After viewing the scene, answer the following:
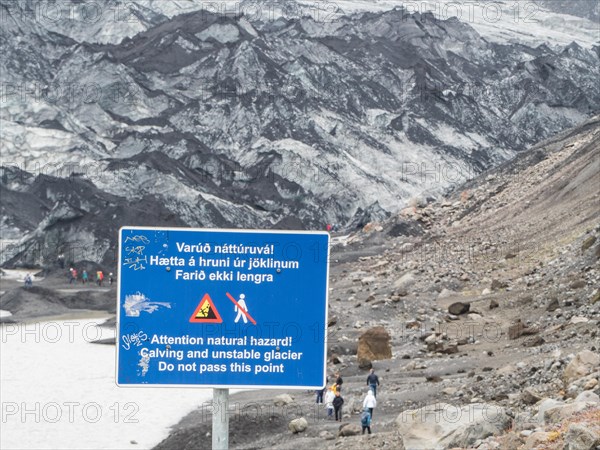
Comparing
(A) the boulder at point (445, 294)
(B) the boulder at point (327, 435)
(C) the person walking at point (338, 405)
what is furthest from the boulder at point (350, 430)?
(A) the boulder at point (445, 294)

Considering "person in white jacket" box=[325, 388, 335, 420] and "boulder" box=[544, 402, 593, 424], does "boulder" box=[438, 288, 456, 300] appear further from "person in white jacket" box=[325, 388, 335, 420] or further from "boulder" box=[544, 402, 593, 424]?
"boulder" box=[544, 402, 593, 424]

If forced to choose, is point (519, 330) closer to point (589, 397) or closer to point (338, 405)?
point (338, 405)

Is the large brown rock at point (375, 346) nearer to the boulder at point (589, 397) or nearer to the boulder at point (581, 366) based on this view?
the boulder at point (581, 366)

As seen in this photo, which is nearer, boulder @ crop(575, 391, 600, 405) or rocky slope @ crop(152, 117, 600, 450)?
boulder @ crop(575, 391, 600, 405)

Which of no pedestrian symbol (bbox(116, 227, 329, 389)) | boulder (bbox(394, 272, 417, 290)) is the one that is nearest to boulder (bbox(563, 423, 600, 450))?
no pedestrian symbol (bbox(116, 227, 329, 389))

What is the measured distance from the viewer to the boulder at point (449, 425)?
35.8 ft

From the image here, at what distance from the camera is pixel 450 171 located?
81.3m

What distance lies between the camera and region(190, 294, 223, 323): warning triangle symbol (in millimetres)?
4064

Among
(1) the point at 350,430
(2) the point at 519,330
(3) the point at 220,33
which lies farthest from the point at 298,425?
(3) the point at 220,33

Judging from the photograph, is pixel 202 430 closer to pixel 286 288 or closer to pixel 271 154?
pixel 286 288

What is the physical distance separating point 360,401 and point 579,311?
5.01 meters

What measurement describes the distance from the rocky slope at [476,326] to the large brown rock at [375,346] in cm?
22

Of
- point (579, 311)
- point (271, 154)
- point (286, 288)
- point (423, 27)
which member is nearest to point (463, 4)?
point (423, 27)

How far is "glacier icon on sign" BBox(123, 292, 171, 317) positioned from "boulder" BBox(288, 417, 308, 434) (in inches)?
535
